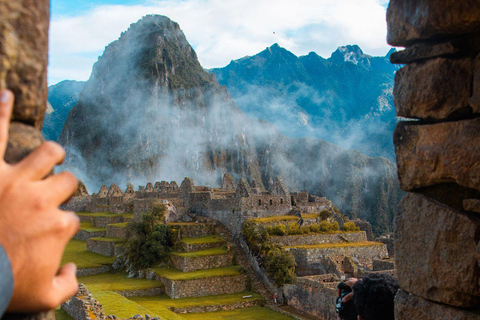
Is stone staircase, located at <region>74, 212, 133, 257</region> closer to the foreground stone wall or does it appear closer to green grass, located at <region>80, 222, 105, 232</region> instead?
green grass, located at <region>80, 222, 105, 232</region>

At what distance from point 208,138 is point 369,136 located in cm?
6643

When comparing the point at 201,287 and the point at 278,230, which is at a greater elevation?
the point at 278,230

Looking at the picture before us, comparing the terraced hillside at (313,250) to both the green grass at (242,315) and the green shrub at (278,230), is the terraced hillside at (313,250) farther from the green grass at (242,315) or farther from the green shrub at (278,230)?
the green grass at (242,315)

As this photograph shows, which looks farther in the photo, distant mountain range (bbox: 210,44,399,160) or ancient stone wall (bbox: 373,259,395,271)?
distant mountain range (bbox: 210,44,399,160)

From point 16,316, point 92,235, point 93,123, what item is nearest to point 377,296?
point 16,316

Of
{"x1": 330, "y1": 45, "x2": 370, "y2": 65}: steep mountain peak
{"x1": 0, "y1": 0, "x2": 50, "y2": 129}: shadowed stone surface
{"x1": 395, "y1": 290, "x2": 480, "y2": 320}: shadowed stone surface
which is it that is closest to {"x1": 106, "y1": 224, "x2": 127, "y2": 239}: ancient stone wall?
{"x1": 395, "y1": 290, "x2": 480, "y2": 320}: shadowed stone surface

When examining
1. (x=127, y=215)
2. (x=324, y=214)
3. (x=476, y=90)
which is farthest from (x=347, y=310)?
(x=127, y=215)

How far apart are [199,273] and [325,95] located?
9860 centimetres

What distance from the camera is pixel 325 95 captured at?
115 m

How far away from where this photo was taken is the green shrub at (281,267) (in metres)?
19.5

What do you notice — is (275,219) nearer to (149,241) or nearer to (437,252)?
(149,241)

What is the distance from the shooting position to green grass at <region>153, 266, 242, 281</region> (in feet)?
66.6

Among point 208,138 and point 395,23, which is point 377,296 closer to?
point 395,23

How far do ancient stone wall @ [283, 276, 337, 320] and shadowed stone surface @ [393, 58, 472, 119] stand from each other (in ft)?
42.8
